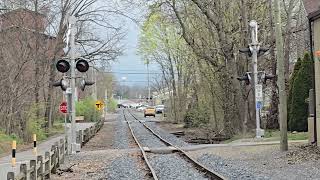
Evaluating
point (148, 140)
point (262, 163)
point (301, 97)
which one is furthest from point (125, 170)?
point (301, 97)

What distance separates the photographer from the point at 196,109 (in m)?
44.2

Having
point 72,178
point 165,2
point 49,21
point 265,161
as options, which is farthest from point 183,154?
point 49,21

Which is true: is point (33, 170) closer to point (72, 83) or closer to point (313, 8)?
point (72, 83)

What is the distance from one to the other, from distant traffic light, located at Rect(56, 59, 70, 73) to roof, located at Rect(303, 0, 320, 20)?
9.21 metres

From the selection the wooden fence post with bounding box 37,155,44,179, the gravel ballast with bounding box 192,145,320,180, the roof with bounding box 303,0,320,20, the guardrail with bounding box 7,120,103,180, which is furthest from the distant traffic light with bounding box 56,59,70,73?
the roof with bounding box 303,0,320,20

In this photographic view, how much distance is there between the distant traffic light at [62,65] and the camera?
21.5m

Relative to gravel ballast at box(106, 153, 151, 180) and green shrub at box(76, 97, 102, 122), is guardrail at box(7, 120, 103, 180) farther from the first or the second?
green shrub at box(76, 97, 102, 122)

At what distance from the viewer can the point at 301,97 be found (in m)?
31.2

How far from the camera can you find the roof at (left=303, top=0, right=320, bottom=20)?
60.0 ft

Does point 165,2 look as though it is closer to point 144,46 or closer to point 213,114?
point 213,114

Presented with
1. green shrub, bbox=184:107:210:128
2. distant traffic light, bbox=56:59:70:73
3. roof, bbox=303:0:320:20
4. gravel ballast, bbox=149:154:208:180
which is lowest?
gravel ballast, bbox=149:154:208:180

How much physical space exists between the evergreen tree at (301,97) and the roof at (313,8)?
35.0 ft

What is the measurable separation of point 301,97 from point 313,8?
12439mm

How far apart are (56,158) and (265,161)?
6.41 metres
